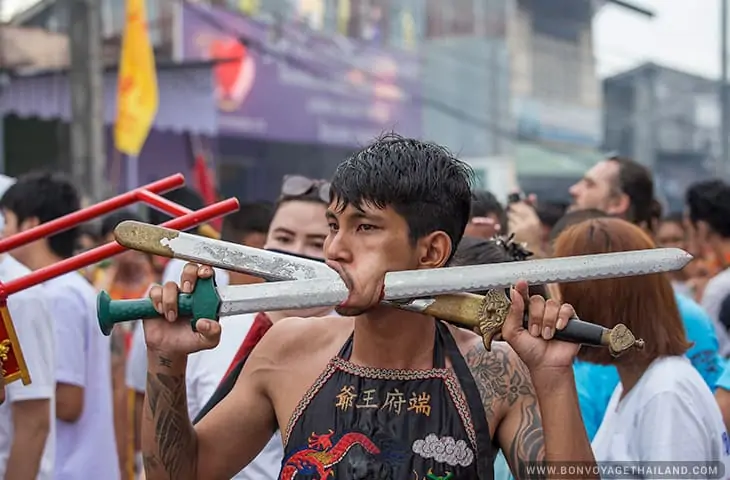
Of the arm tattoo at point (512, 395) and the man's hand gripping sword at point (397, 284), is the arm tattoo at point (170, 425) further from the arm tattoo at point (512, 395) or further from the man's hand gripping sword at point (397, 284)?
the arm tattoo at point (512, 395)

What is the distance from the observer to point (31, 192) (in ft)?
15.4

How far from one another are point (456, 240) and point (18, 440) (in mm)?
2069

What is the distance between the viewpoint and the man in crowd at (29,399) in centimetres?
391

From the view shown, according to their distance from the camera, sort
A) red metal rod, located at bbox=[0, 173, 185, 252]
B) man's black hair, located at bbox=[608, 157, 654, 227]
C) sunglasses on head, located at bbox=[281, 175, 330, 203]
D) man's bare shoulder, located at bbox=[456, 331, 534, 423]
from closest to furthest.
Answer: man's bare shoulder, located at bbox=[456, 331, 534, 423] < red metal rod, located at bbox=[0, 173, 185, 252] < sunglasses on head, located at bbox=[281, 175, 330, 203] < man's black hair, located at bbox=[608, 157, 654, 227]

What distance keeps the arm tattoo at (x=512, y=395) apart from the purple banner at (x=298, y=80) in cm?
1456

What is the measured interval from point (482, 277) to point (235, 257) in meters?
0.50

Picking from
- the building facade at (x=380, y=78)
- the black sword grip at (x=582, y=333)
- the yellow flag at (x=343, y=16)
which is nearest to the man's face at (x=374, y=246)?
the black sword grip at (x=582, y=333)

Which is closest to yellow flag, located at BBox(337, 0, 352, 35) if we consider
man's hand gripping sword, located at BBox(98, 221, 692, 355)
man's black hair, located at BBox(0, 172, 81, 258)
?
man's black hair, located at BBox(0, 172, 81, 258)

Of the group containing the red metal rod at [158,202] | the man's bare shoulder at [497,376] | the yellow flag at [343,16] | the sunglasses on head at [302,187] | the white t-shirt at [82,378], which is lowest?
the white t-shirt at [82,378]

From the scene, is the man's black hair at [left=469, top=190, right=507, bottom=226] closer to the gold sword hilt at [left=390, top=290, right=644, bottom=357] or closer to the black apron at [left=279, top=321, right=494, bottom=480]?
the black apron at [left=279, top=321, right=494, bottom=480]

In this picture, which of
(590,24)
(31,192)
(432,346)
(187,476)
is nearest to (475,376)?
(432,346)

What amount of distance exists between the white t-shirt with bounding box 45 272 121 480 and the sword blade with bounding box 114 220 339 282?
2430 millimetres

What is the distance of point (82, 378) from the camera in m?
4.65

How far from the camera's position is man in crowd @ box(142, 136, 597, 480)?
2.33m
